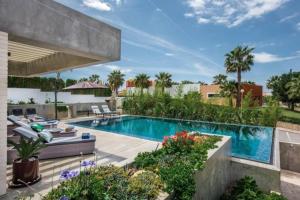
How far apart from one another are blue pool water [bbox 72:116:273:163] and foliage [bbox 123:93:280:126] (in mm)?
841

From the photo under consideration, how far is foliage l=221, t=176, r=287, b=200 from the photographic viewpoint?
496cm

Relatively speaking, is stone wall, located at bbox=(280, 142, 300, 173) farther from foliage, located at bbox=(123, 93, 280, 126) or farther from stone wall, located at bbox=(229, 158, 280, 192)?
foliage, located at bbox=(123, 93, 280, 126)

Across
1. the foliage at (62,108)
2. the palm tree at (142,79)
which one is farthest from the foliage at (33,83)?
the palm tree at (142,79)

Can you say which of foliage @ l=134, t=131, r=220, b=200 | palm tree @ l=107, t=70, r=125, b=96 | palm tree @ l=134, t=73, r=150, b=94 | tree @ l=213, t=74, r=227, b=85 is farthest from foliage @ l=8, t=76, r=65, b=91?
tree @ l=213, t=74, r=227, b=85

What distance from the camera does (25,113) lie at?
1185 centimetres

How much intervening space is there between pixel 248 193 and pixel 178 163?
298 cm

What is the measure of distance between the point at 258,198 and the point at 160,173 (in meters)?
3.48

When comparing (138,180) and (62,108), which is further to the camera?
(62,108)

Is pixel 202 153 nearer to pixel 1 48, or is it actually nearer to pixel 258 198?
pixel 258 198

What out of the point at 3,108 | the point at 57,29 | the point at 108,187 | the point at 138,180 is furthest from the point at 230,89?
the point at 3,108

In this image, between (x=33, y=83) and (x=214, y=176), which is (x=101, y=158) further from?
(x=33, y=83)

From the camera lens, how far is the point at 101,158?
18.7 feet

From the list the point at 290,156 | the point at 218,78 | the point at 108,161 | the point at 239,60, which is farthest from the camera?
the point at 218,78

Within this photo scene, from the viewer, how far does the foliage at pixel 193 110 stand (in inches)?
537
